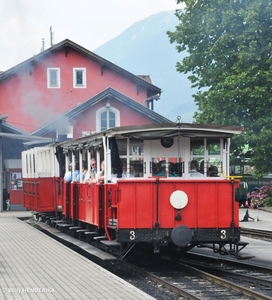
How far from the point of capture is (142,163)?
1378 centimetres

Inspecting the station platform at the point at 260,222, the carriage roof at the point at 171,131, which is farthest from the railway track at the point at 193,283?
the station platform at the point at 260,222

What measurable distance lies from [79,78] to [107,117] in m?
9.81

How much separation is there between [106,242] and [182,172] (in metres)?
1.97

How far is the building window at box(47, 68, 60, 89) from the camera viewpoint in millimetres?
51219

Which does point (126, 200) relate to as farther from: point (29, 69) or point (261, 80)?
point (29, 69)

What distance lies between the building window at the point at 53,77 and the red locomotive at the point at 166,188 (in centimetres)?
3680

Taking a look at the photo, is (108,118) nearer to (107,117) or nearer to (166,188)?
(107,117)

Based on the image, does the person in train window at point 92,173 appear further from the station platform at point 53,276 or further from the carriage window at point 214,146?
the carriage window at point 214,146

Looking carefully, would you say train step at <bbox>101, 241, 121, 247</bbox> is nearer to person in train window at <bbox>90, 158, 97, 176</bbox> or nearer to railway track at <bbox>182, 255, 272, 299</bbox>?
railway track at <bbox>182, 255, 272, 299</bbox>

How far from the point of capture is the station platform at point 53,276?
389 inches

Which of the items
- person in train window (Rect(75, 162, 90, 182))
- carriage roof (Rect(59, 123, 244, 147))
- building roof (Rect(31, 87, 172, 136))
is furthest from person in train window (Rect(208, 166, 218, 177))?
building roof (Rect(31, 87, 172, 136))

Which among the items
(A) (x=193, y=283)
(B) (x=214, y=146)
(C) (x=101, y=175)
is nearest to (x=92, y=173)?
(C) (x=101, y=175)

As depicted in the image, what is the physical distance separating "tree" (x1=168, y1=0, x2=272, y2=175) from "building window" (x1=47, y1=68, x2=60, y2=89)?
16457 millimetres

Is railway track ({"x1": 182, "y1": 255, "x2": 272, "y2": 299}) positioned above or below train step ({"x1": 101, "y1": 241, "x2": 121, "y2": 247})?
below
